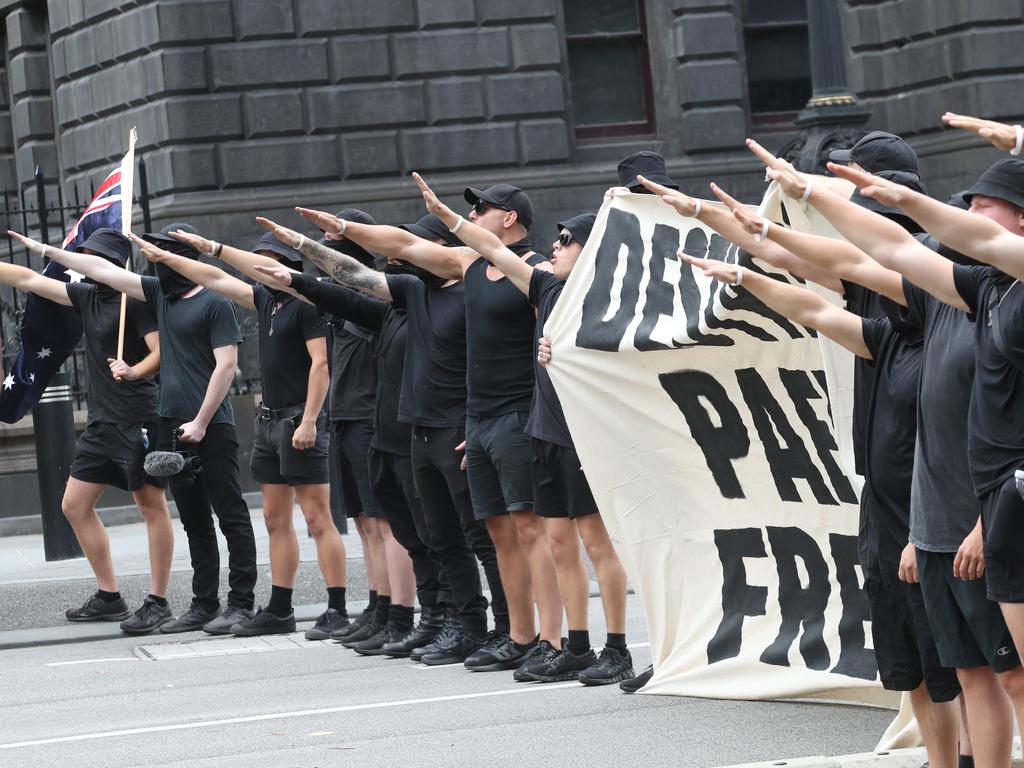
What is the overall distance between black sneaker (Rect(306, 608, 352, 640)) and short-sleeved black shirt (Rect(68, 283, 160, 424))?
159 centimetres

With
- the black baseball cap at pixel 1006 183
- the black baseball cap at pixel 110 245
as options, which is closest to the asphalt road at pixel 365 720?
the black baseball cap at pixel 1006 183

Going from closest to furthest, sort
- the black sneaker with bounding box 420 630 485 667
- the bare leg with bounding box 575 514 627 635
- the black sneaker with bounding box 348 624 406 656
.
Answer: the bare leg with bounding box 575 514 627 635 → the black sneaker with bounding box 420 630 485 667 → the black sneaker with bounding box 348 624 406 656

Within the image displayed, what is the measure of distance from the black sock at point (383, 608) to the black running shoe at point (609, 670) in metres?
1.65

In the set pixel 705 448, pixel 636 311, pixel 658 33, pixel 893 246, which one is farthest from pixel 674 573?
pixel 658 33

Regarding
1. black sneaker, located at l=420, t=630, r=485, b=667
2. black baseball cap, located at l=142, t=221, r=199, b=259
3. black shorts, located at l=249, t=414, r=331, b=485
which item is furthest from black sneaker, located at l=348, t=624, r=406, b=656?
black baseball cap, located at l=142, t=221, r=199, b=259

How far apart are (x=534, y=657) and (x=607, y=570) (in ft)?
1.86

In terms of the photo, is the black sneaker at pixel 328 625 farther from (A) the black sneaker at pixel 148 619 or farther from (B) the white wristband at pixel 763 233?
(B) the white wristband at pixel 763 233

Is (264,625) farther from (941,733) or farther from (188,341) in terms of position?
(941,733)

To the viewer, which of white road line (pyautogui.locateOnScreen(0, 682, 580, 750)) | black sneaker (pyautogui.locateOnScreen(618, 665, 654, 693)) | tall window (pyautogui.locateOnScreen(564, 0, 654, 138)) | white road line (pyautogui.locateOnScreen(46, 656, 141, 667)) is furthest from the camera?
tall window (pyautogui.locateOnScreen(564, 0, 654, 138))

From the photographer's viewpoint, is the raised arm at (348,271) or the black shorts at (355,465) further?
the black shorts at (355,465)

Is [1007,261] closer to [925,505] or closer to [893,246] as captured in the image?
[893,246]

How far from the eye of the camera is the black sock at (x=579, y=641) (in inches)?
312

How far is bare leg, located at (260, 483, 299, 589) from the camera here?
9.71 m

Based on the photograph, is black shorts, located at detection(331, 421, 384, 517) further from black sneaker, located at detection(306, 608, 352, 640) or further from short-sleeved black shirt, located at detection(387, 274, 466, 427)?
short-sleeved black shirt, located at detection(387, 274, 466, 427)
